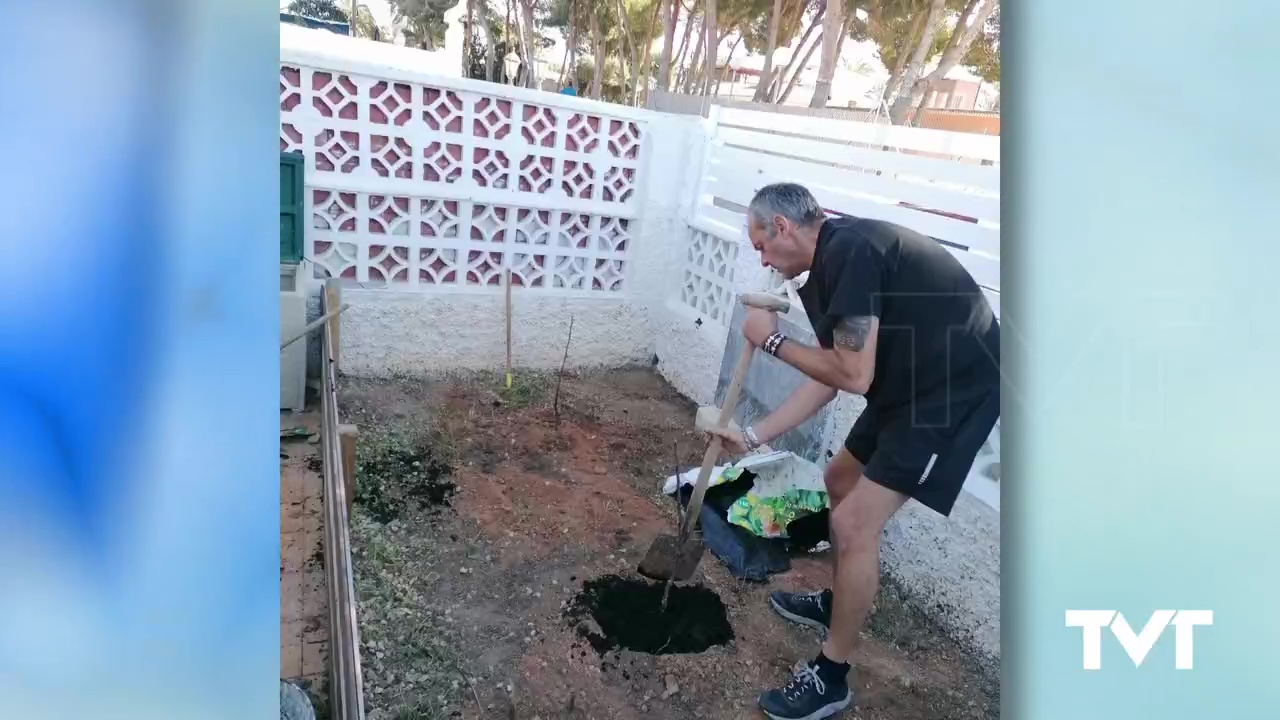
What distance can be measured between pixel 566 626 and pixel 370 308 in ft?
9.06

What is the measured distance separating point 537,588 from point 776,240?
158cm

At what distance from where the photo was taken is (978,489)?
3.05 m

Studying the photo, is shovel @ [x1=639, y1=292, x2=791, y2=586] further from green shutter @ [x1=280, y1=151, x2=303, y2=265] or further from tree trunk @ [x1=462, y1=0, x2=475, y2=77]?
tree trunk @ [x1=462, y1=0, x2=475, y2=77]

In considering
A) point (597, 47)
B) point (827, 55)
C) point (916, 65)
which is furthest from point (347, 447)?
point (597, 47)

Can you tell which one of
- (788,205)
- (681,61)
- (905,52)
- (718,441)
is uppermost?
(905,52)

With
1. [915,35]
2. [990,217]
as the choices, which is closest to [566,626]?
[990,217]

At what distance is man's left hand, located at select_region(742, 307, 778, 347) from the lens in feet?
9.12

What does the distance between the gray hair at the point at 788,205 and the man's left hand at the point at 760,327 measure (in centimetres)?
32

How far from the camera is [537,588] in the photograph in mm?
3164

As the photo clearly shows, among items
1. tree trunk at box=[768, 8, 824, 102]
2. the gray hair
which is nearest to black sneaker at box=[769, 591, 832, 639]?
the gray hair

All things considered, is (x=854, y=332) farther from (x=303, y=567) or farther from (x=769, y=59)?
(x=769, y=59)

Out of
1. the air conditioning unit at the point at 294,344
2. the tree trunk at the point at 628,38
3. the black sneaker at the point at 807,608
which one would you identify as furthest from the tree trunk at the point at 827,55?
the black sneaker at the point at 807,608

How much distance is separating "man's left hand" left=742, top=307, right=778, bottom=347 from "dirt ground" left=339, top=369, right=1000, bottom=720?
108 cm
